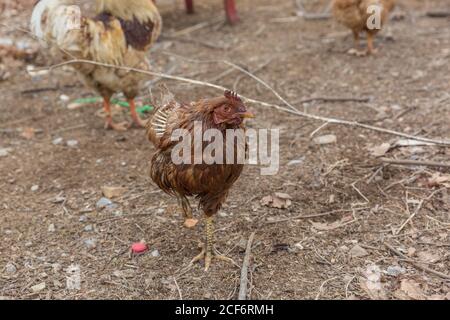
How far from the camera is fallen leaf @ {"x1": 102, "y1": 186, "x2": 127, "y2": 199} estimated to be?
3908mm

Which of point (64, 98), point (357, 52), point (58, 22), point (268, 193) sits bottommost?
point (268, 193)

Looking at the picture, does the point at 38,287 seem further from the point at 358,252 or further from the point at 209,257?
the point at 358,252

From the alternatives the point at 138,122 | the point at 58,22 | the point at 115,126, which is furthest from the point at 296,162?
the point at 58,22

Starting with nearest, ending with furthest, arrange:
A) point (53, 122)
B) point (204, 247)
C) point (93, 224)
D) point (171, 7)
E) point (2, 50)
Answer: point (204, 247), point (93, 224), point (53, 122), point (2, 50), point (171, 7)

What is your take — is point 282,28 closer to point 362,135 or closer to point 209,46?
point 209,46

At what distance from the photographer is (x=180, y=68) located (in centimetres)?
612

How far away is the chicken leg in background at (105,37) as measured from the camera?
4.31 m

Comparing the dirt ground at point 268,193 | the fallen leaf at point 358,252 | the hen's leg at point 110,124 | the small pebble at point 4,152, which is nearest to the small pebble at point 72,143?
the dirt ground at point 268,193

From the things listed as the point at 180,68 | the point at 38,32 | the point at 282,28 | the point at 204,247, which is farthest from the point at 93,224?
the point at 282,28

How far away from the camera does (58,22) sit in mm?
4277

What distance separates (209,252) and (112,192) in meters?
1.12

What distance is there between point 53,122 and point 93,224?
1.94 m

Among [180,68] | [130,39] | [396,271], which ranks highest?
[130,39]

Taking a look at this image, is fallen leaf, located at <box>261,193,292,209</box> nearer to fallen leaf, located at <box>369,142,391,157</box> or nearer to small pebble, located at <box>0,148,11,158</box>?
fallen leaf, located at <box>369,142,391,157</box>
